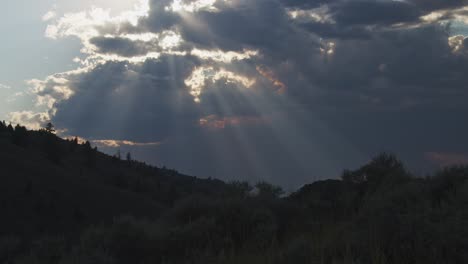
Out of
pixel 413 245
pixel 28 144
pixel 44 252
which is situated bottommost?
pixel 44 252

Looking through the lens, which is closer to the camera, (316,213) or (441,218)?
(441,218)

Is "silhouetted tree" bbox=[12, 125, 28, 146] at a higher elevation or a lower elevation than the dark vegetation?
higher

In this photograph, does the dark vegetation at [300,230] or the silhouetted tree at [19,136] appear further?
the silhouetted tree at [19,136]

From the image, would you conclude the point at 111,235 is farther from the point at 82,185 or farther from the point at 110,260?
the point at 82,185

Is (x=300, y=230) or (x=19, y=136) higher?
(x=19, y=136)

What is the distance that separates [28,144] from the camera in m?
98.4

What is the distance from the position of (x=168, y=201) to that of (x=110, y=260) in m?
87.8

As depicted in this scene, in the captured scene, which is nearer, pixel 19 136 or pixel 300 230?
pixel 300 230

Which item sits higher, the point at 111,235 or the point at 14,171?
the point at 14,171

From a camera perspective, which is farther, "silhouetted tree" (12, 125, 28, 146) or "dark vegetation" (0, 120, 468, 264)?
"silhouetted tree" (12, 125, 28, 146)

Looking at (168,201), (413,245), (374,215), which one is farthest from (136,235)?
(168,201)

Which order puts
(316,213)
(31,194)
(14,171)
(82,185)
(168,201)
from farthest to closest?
1. (168,201)
2. (82,185)
3. (14,171)
4. (31,194)
5. (316,213)

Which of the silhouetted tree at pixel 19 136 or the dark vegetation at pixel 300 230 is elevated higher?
the silhouetted tree at pixel 19 136

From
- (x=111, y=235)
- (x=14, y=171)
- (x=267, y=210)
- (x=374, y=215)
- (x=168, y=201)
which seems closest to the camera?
(x=374, y=215)
